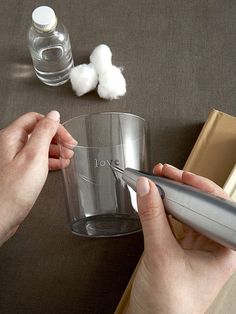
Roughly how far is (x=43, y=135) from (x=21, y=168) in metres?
0.05

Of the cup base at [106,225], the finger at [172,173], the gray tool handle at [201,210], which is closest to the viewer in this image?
the gray tool handle at [201,210]

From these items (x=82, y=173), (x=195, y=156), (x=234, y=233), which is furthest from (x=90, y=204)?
(x=234, y=233)

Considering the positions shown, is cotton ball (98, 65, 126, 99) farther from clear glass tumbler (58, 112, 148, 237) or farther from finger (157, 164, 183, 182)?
finger (157, 164, 183, 182)

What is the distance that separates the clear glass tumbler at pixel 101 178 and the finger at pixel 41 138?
0.04 meters

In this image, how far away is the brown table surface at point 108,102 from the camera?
0.64 meters

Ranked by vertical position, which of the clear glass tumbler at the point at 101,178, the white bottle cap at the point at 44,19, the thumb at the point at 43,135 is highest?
the white bottle cap at the point at 44,19

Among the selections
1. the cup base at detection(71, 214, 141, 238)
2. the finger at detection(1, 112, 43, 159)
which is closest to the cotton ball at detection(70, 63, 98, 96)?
the finger at detection(1, 112, 43, 159)

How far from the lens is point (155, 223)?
49cm

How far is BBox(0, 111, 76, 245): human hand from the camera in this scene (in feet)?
1.97

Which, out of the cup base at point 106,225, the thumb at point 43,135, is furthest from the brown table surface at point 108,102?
the thumb at point 43,135

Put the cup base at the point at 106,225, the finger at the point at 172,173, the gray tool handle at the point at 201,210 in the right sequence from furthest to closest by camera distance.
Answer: the cup base at the point at 106,225 → the finger at the point at 172,173 → the gray tool handle at the point at 201,210

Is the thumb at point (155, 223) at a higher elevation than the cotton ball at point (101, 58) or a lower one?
lower

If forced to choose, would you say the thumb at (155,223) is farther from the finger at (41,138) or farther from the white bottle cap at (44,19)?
the white bottle cap at (44,19)

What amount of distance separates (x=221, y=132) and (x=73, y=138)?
0.22 meters
